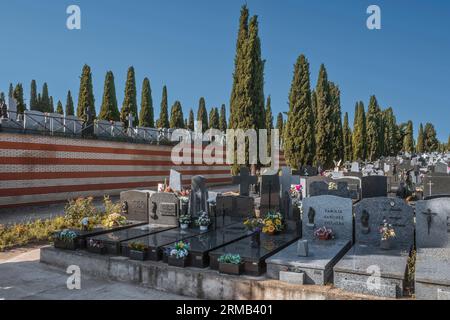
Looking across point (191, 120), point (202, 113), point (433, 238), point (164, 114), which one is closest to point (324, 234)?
point (433, 238)

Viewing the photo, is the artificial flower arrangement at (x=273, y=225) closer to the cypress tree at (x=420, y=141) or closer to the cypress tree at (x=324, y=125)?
the cypress tree at (x=324, y=125)

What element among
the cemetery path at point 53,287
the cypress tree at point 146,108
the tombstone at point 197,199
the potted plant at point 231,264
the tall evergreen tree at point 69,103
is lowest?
the cemetery path at point 53,287

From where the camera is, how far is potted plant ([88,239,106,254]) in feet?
31.7

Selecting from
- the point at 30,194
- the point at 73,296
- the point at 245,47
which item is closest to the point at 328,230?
the point at 73,296

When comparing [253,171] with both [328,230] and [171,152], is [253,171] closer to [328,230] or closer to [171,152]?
[171,152]

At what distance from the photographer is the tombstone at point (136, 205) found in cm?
1344

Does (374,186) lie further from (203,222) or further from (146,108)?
(146,108)

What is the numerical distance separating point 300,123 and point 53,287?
26.5 meters

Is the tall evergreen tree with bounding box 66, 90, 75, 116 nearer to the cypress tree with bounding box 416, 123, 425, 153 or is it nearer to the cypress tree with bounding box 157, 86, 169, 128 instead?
the cypress tree with bounding box 157, 86, 169, 128

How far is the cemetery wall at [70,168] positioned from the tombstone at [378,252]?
14.7 meters

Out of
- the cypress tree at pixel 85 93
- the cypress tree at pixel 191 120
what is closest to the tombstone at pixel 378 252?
the cypress tree at pixel 85 93

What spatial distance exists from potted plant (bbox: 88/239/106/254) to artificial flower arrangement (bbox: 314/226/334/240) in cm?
581

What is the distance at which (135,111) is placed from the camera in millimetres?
38656

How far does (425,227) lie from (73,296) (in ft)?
27.8
